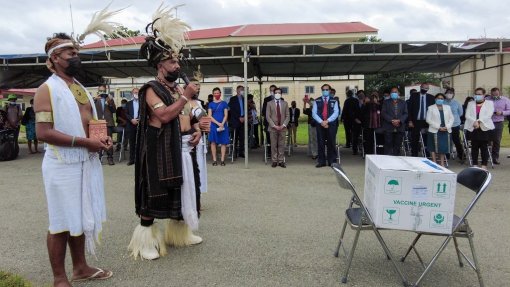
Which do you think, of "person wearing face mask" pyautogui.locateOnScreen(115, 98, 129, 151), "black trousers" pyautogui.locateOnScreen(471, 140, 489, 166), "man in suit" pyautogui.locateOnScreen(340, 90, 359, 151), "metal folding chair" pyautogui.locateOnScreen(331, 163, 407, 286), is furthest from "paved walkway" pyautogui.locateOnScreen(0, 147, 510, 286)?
"man in suit" pyautogui.locateOnScreen(340, 90, 359, 151)

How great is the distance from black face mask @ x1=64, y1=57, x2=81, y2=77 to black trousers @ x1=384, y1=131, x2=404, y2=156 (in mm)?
8559

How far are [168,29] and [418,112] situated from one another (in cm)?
850

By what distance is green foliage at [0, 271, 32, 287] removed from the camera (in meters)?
3.40

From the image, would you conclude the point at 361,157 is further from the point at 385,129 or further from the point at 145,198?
the point at 145,198

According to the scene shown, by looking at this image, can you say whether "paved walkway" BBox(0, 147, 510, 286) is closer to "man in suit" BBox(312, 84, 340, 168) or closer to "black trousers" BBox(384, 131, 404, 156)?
"man in suit" BBox(312, 84, 340, 168)

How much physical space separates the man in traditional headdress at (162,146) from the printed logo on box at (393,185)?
1860 millimetres

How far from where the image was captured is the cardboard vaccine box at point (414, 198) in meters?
3.14

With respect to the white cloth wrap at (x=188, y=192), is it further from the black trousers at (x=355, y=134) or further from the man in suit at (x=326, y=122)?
the black trousers at (x=355, y=134)

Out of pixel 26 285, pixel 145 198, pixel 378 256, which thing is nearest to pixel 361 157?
pixel 378 256

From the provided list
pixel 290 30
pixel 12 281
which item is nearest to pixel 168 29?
pixel 12 281

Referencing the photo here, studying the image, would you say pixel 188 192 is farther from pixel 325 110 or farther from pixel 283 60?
pixel 283 60

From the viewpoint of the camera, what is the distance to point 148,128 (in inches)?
156

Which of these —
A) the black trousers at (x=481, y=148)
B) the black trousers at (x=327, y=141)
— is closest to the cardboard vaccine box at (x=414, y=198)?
the black trousers at (x=327, y=141)

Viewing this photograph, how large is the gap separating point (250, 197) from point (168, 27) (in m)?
3.72
